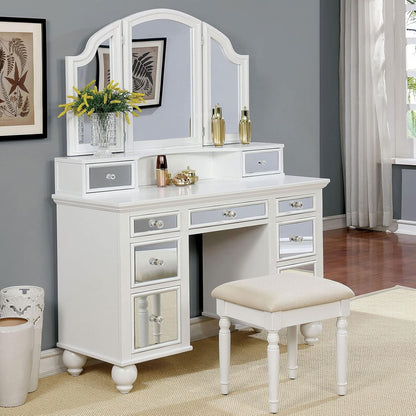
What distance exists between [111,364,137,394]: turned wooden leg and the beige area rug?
0.03 m

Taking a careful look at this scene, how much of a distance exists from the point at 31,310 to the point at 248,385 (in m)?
0.92

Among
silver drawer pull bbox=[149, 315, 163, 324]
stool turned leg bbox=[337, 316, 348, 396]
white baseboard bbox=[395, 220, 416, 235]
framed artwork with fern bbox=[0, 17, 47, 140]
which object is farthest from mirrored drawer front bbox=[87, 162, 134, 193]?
white baseboard bbox=[395, 220, 416, 235]

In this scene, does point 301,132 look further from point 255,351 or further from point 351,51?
point 351,51

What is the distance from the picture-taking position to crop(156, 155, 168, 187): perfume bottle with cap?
393 centimetres

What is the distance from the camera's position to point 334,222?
7.54m

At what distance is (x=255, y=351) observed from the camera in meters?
4.12

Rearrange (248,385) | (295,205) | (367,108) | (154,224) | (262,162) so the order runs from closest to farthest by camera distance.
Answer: (154,224), (248,385), (295,205), (262,162), (367,108)

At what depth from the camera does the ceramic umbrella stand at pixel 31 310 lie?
11.5ft

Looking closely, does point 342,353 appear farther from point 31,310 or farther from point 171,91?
point 171,91

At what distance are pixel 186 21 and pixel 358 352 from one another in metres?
1.68

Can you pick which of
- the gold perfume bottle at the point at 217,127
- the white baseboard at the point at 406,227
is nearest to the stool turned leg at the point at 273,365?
the gold perfume bottle at the point at 217,127

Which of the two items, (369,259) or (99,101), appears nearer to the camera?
(99,101)

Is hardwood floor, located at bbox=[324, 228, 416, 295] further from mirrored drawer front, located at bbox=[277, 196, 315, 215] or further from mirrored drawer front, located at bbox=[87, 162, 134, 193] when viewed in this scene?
mirrored drawer front, located at bbox=[87, 162, 134, 193]

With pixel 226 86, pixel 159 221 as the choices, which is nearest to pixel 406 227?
pixel 226 86
